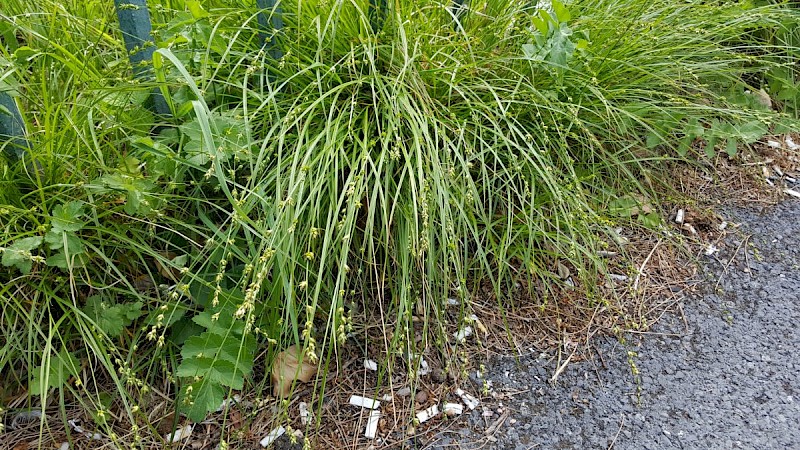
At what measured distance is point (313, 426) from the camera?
168cm

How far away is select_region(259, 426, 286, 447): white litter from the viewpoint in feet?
5.38

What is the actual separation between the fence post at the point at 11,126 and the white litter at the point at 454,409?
1291 millimetres

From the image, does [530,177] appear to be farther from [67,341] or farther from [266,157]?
[67,341]

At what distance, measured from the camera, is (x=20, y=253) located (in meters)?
1.44

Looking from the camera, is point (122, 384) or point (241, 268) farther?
point (241, 268)

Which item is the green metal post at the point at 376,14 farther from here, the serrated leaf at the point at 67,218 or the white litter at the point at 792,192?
the white litter at the point at 792,192

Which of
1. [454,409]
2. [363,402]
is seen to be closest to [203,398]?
[363,402]

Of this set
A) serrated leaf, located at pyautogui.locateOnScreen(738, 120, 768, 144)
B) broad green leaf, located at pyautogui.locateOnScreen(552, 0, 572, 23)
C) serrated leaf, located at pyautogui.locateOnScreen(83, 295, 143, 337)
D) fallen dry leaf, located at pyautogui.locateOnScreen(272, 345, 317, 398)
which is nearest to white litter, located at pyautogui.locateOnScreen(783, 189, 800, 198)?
serrated leaf, located at pyautogui.locateOnScreen(738, 120, 768, 144)

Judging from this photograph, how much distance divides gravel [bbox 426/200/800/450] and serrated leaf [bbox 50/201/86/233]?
1.02 m

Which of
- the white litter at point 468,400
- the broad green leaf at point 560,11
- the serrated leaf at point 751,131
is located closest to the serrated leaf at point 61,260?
the white litter at point 468,400

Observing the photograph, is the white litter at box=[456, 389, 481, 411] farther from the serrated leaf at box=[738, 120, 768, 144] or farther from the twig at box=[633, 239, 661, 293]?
the serrated leaf at box=[738, 120, 768, 144]

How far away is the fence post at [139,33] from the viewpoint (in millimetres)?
1860

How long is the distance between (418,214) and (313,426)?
0.63 meters

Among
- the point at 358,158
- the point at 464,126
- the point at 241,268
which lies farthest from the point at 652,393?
the point at 241,268
